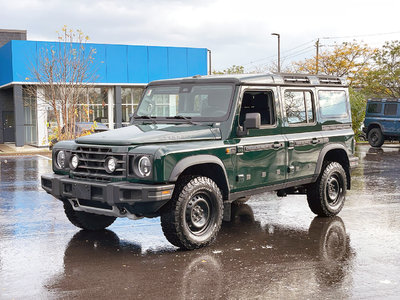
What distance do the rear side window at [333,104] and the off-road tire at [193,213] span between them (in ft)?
9.11

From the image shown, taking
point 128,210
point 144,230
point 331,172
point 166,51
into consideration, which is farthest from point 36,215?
point 166,51

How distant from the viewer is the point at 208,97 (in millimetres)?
7160

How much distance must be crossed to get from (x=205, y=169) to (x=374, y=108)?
19.7 metres

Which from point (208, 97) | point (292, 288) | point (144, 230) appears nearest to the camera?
point (292, 288)

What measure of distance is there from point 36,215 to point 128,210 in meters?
3.31

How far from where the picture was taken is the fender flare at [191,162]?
6086mm

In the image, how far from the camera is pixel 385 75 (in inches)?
1581

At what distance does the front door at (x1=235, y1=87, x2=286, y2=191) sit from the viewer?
698 centimetres

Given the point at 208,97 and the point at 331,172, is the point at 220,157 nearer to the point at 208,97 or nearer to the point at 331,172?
the point at 208,97

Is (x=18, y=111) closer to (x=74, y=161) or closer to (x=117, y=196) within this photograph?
(x=74, y=161)

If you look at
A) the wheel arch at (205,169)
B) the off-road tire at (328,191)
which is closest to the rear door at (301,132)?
the off-road tire at (328,191)

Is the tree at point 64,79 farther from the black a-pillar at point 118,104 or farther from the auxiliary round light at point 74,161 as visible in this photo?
the auxiliary round light at point 74,161

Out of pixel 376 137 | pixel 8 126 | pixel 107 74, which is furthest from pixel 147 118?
pixel 8 126

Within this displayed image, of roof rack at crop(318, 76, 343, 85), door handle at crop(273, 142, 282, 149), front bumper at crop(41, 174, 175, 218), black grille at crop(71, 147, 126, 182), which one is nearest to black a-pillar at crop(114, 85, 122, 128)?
roof rack at crop(318, 76, 343, 85)
